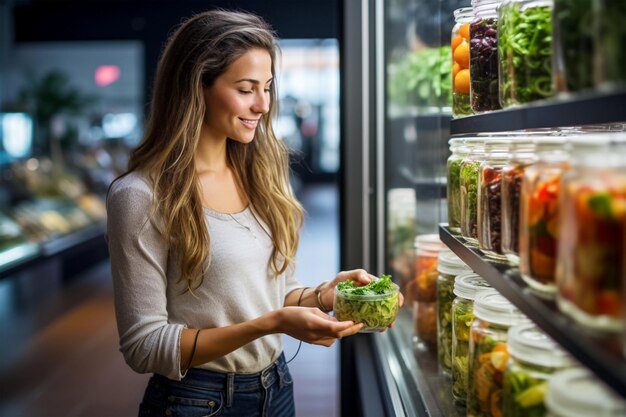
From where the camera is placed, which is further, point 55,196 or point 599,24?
point 55,196

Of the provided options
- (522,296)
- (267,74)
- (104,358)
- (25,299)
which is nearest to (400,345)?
(267,74)

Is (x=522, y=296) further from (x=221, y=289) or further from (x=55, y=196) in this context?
(x=55, y=196)

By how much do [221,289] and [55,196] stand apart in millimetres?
6505

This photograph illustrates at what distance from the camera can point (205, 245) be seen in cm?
191

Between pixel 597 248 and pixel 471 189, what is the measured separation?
2.92 ft

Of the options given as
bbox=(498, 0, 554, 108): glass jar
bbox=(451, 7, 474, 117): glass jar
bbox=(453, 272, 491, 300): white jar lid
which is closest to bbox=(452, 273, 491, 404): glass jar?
bbox=(453, 272, 491, 300): white jar lid

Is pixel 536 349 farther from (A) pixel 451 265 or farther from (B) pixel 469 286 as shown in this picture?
(A) pixel 451 265

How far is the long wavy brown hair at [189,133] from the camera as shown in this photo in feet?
6.19

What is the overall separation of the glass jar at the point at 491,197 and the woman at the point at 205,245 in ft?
1.29

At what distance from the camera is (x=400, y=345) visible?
298 centimetres

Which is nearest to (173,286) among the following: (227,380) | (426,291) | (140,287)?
(140,287)

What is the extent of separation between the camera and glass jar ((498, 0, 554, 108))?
1.17 metres

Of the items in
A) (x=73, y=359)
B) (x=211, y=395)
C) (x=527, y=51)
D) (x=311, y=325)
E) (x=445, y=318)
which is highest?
(x=527, y=51)

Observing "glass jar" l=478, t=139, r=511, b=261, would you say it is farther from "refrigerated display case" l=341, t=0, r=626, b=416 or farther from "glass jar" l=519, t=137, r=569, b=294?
"glass jar" l=519, t=137, r=569, b=294
